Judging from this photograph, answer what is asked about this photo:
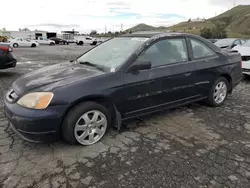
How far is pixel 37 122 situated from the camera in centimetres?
264

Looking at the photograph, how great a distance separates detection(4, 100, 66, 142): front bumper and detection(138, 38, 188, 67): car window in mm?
1487

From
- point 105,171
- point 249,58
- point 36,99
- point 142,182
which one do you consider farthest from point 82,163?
point 249,58

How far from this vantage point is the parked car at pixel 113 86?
274 centimetres

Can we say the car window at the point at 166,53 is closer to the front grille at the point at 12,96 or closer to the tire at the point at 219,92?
the tire at the point at 219,92

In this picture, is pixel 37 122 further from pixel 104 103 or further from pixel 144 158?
pixel 144 158

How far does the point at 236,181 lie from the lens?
2428 mm

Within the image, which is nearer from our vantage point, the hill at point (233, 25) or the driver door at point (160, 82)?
the driver door at point (160, 82)

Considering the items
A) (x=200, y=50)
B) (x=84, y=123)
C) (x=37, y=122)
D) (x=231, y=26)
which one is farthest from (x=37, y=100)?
(x=231, y=26)

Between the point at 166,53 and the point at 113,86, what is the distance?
4.02 feet

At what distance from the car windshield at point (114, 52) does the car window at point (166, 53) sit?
0.20m

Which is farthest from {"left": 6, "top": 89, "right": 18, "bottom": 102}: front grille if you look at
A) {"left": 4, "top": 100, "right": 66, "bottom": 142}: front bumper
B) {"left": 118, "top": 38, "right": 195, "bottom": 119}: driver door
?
{"left": 118, "top": 38, "right": 195, "bottom": 119}: driver door

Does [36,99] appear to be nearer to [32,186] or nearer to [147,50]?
[32,186]

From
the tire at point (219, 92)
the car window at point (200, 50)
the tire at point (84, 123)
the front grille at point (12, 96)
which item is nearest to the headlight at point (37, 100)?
the front grille at point (12, 96)

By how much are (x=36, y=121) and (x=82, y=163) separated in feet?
2.44
